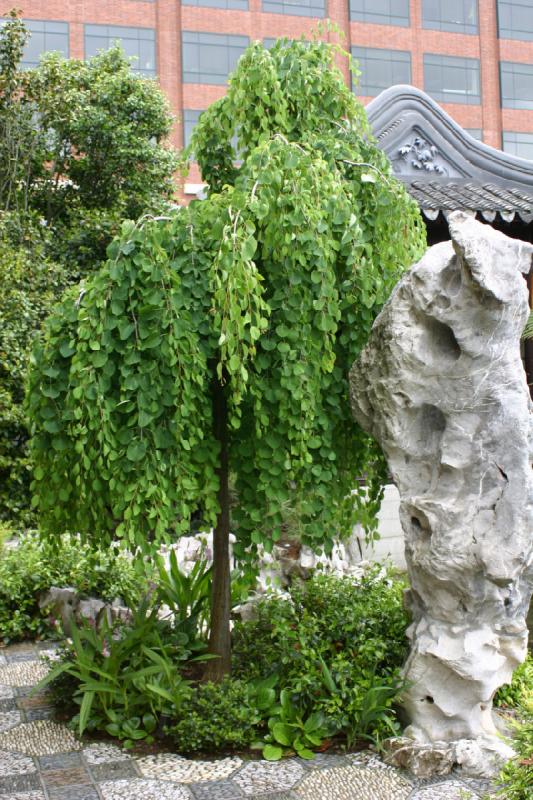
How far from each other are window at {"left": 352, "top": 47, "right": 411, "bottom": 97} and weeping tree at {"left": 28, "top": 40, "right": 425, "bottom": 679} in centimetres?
2738

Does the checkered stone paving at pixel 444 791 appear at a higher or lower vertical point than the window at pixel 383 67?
lower

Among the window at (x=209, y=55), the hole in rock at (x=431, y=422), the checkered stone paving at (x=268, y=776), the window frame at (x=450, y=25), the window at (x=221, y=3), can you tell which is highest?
the window frame at (x=450, y=25)

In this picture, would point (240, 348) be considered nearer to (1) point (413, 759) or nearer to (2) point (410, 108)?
(1) point (413, 759)

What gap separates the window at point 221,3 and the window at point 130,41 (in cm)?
148

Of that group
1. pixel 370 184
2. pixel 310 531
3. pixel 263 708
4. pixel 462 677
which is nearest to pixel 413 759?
pixel 462 677

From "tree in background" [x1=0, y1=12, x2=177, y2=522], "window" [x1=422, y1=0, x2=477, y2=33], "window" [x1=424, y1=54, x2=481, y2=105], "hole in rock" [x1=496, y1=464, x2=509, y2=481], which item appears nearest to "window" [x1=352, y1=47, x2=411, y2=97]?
"window" [x1=424, y1=54, x2=481, y2=105]

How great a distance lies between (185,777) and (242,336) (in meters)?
2.40

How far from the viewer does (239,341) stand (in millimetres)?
5023

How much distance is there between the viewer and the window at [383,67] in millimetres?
31531

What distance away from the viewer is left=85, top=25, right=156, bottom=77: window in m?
28.2

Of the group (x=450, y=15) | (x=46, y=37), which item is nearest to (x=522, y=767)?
(x=46, y=37)

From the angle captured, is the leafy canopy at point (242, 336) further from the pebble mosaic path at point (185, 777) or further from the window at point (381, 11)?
the window at point (381, 11)

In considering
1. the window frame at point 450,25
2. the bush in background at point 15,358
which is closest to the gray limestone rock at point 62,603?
the bush in background at point 15,358

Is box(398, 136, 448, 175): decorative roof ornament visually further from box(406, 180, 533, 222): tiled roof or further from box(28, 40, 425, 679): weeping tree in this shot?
box(28, 40, 425, 679): weeping tree
